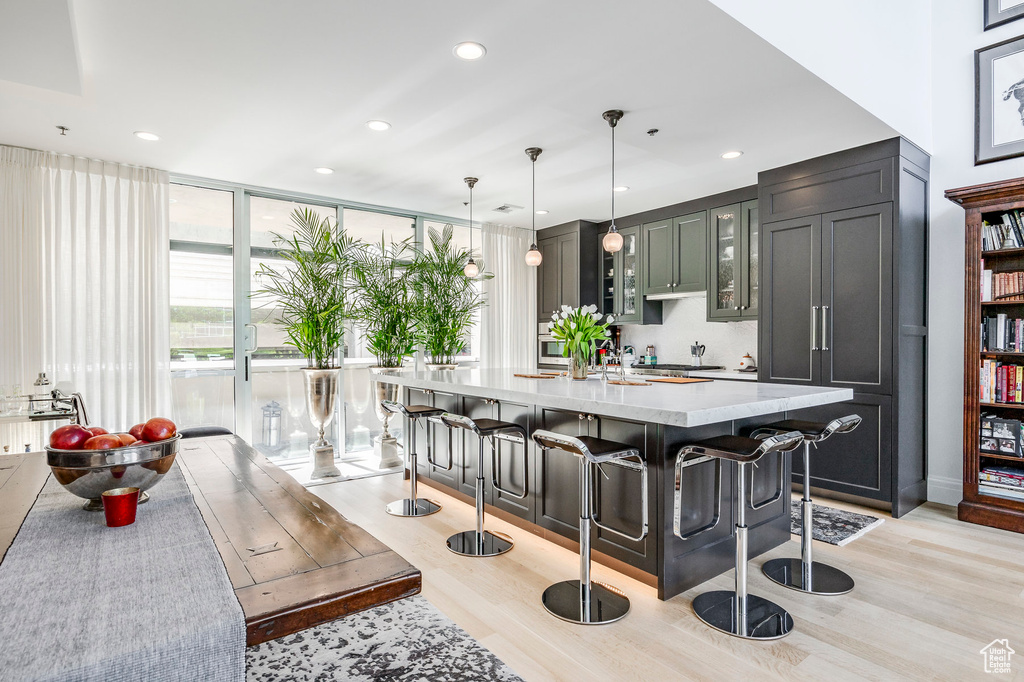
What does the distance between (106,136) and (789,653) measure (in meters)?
4.90

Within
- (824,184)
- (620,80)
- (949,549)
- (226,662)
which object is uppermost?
(620,80)

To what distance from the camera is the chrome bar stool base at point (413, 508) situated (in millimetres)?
3777

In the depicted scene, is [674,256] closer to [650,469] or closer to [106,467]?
[650,469]

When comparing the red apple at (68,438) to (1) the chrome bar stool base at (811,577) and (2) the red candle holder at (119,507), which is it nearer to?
(2) the red candle holder at (119,507)

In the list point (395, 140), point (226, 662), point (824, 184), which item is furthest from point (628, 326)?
point (226, 662)

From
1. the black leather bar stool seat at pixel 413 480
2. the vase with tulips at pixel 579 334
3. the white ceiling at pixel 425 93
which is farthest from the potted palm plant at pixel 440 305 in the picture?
the vase with tulips at pixel 579 334

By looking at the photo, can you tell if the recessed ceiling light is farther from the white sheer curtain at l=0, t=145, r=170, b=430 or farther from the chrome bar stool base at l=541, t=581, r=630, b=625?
the white sheer curtain at l=0, t=145, r=170, b=430

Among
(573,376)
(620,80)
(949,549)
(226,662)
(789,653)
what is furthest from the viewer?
(573,376)

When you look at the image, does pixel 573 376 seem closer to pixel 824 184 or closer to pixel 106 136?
pixel 824 184

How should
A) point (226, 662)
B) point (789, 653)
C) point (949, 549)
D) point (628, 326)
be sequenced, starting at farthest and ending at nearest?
point (628, 326) < point (949, 549) < point (789, 653) < point (226, 662)

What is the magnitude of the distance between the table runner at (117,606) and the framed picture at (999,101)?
4.99 meters

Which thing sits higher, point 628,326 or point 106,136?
point 106,136

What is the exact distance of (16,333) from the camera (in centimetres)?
386

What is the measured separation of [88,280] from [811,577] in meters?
5.17
